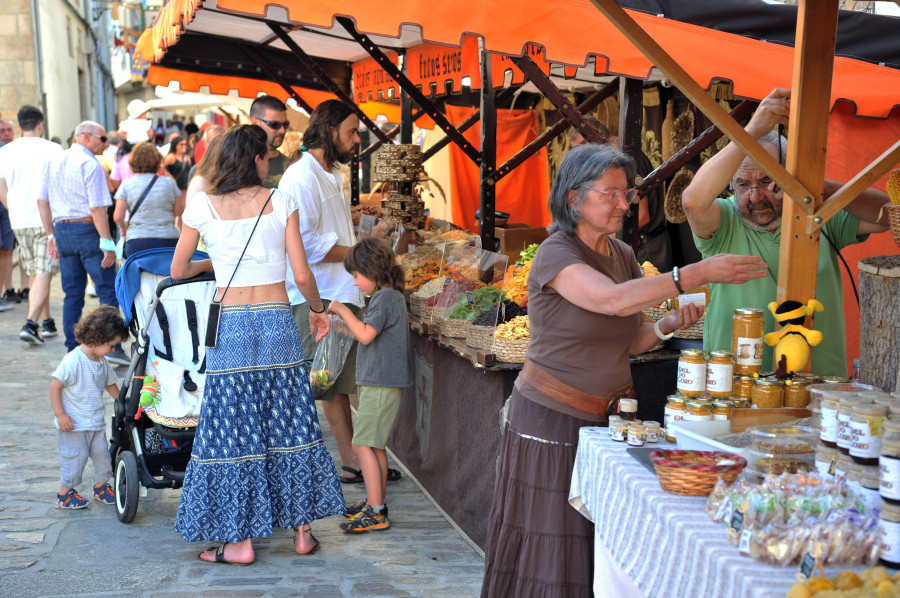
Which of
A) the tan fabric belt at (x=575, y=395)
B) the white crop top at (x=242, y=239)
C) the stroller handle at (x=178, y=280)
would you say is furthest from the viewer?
the stroller handle at (x=178, y=280)

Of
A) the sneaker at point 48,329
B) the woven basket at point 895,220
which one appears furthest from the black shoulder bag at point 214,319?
the sneaker at point 48,329

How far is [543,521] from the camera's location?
312 cm

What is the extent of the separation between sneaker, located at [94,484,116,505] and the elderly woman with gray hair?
9.37ft

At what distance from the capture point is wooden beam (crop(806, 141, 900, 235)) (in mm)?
2809

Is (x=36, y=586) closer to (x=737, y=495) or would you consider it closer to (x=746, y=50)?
(x=737, y=495)

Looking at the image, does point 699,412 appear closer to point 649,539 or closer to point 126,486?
point 649,539

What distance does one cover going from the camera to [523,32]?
460 centimetres

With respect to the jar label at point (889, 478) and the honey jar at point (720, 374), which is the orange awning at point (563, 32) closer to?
the honey jar at point (720, 374)

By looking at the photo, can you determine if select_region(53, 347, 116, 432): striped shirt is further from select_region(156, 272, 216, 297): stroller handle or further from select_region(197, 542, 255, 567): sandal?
select_region(197, 542, 255, 567): sandal

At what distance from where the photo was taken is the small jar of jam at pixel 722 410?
106 inches

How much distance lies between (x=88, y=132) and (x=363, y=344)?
5.34m

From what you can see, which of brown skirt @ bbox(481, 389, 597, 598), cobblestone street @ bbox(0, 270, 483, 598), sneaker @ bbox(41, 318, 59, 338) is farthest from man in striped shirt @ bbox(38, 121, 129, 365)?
brown skirt @ bbox(481, 389, 597, 598)

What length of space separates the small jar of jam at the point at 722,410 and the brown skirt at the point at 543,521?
0.51m

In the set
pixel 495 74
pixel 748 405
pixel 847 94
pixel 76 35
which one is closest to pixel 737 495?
pixel 748 405
